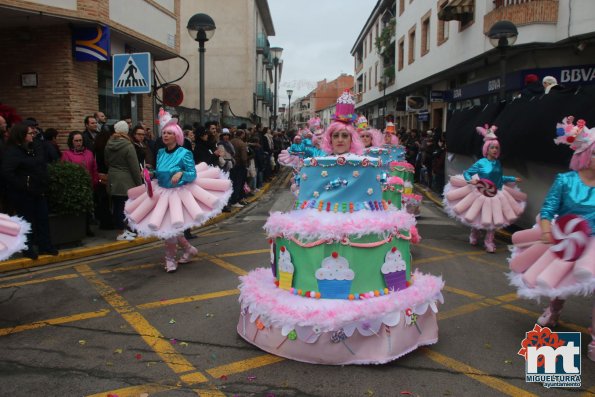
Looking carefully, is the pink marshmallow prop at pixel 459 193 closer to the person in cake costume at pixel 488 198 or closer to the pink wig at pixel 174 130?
the person in cake costume at pixel 488 198

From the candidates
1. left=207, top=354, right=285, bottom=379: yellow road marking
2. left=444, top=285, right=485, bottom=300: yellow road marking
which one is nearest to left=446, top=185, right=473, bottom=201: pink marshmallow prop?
left=444, top=285, right=485, bottom=300: yellow road marking

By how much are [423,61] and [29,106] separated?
17769mm

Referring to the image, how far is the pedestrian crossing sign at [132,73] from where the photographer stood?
880 centimetres

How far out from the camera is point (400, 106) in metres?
29.9

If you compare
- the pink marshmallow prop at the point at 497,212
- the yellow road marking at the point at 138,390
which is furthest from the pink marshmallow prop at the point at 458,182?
the yellow road marking at the point at 138,390

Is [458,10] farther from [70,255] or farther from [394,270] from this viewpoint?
[394,270]

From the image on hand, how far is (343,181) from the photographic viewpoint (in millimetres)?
4336

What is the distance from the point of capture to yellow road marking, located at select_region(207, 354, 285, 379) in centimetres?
396

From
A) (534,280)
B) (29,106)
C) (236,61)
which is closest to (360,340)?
(534,280)

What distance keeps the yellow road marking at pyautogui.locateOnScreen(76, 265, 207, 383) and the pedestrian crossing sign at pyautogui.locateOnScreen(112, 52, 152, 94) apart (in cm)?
356

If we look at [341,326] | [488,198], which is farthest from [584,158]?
[488,198]

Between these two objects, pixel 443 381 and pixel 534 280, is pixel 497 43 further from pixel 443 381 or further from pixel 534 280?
pixel 443 381

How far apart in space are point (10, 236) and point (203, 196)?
7.86ft

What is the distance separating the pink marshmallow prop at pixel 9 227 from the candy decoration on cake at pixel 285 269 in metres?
2.61
